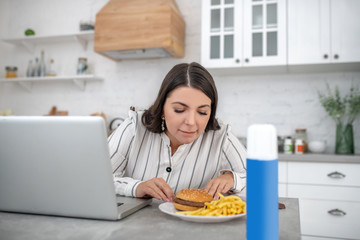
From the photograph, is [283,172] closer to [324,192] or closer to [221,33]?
[324,192]

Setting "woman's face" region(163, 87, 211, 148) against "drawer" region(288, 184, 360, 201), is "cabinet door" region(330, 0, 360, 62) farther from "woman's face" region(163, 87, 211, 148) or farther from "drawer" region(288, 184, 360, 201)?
"woman's face" region(163, 87, 211, 148)

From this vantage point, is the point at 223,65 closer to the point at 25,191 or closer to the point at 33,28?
the point at 25,191

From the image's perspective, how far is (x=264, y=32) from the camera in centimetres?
289

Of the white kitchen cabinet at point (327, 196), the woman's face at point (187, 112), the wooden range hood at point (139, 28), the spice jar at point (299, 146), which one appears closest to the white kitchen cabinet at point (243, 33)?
the wooden range hood at point (139, 28)

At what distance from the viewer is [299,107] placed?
3154 mm

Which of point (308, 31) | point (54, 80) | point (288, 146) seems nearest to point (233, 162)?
point (288, 146)

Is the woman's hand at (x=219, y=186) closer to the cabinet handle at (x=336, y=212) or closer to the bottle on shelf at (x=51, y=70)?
the cabinet handle at (x=336, y=212)

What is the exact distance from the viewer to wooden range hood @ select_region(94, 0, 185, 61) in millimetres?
3059

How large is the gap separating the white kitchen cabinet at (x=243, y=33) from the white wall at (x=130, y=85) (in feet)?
1.31

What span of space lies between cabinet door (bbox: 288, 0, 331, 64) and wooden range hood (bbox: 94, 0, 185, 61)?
109cm

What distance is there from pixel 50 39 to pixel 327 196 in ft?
11.4

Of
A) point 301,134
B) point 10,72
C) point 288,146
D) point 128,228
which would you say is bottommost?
point 128,228

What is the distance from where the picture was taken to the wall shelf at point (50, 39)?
3732mm

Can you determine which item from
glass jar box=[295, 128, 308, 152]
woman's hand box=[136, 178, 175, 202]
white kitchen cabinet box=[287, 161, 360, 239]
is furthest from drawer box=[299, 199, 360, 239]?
woman's hand box=[136, 178, 175, 202]
